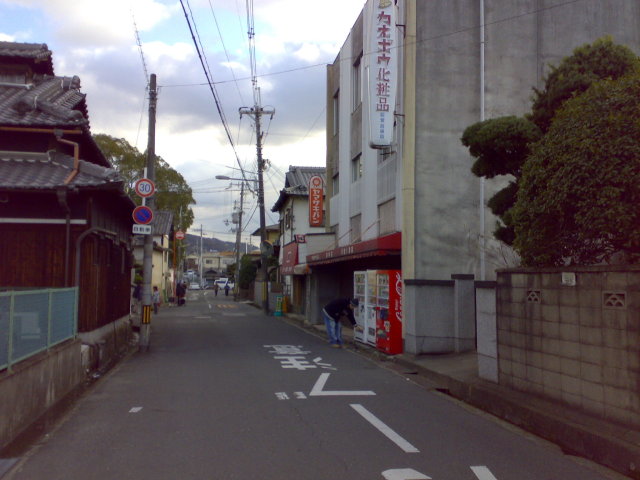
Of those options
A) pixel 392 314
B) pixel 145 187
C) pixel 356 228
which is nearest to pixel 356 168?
pixel 356 228

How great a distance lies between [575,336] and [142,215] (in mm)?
12386

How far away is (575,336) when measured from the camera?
7785 millimetres

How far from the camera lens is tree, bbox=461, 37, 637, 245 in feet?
32.5

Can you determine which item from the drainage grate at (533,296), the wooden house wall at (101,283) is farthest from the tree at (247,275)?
the drainage grate at (533,296)

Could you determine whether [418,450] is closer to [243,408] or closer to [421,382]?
[243,408]

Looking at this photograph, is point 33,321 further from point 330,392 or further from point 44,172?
point 44,172

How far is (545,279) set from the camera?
862 cm

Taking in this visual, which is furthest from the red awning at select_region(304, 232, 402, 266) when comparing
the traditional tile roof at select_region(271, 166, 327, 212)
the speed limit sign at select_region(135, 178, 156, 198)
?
the traditional tile roof at select_region(271, 166, 327, 212)

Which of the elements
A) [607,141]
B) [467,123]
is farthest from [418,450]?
[467,123]

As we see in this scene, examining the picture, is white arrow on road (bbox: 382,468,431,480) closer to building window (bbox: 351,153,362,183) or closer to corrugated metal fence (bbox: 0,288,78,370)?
corrugated metal fence (bbox: 0,288,78,370)

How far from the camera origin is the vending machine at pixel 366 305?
1703 centimetres

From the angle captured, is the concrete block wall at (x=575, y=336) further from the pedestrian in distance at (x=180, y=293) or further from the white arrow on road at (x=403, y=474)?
the pedestrian in distance at (x=180, y=293)

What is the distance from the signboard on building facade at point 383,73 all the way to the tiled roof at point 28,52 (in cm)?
869

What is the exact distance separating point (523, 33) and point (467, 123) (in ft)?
9.29
